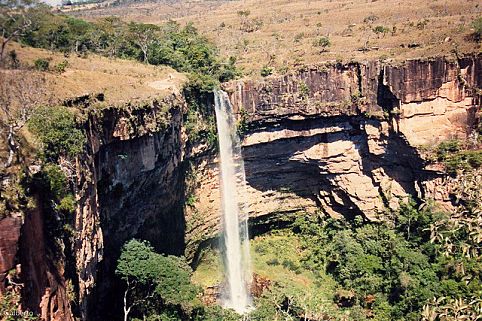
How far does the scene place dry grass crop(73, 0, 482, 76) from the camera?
79.4ft

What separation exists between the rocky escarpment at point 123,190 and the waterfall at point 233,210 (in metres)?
3.05

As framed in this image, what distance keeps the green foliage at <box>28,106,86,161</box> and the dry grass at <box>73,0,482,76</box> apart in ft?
45.4

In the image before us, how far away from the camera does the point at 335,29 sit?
1369 inches

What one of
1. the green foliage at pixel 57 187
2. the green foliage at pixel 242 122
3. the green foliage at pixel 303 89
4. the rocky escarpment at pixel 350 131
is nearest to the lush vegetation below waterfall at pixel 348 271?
the rocky escarpment at pixel 350 131

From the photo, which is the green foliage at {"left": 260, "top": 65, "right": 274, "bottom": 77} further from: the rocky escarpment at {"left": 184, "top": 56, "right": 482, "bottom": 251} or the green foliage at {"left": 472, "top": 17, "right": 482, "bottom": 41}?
the green foliage at {"left": 472, "top": 17, "right": 482, "bottom": 41}

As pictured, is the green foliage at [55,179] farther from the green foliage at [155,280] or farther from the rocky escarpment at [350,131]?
the rocky escarpment at [350,131]

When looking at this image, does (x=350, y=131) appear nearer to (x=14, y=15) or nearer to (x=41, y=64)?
(x=41, y=64)

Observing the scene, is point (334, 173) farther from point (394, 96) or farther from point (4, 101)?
point (4, 101)

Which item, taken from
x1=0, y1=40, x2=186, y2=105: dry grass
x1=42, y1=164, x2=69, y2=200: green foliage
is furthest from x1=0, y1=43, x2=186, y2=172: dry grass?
x1=42, y1=164, x2=69, y2=200: green foliage

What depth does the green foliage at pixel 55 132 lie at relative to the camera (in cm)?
1103

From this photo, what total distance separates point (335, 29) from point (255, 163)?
51.5ft

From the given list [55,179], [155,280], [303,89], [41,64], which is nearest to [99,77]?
[41,64]

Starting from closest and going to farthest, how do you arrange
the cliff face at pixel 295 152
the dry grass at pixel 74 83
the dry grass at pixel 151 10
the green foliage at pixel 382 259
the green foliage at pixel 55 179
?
the green foliage at pixel 55 179
the dry grass at pixel 74 83
the cliff face at pixel 295 152
the green foliage at pixel 382 259
the dry grass at pixel 151 10

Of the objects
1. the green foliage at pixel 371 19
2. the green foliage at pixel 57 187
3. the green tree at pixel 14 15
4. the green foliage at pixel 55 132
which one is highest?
the green tree at pixel 14 15
